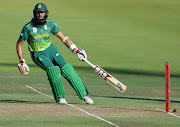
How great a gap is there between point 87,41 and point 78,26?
7.40 metres

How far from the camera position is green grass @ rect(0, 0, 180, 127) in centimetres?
1263

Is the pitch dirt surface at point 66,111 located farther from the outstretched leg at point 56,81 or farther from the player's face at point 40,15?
the player's face at point 40,15

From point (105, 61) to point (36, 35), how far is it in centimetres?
1759

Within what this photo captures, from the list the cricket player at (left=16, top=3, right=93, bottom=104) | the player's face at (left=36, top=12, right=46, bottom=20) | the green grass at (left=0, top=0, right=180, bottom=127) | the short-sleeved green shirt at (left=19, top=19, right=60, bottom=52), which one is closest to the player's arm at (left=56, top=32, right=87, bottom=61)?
the cricket player at (left=16, top=3, right=93, bottom=104)

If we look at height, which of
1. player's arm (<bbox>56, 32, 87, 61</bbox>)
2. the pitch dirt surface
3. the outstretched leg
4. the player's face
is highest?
the player's face

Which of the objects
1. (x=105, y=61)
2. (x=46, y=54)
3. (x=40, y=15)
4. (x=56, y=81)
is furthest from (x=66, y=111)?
(x=105, y=61)

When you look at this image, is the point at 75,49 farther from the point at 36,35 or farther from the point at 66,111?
the point at 66,111

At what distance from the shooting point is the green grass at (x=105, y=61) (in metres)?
12.6

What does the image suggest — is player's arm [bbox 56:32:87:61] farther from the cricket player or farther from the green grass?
the green grass

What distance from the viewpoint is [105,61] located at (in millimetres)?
31562

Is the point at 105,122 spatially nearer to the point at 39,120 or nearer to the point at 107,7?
the point at 39,120

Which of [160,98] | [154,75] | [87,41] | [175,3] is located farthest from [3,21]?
[160,98]

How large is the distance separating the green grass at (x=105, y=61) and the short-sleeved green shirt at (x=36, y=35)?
126 centimetres

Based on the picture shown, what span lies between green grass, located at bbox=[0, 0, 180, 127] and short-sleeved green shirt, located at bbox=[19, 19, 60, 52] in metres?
1.26
